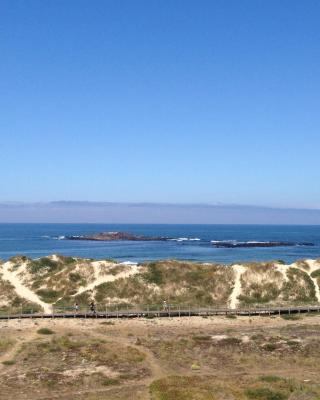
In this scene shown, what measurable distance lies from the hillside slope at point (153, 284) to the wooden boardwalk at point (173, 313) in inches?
197

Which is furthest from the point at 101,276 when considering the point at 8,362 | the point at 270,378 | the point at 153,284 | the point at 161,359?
the point at 270,378

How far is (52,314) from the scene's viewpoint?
71125mm

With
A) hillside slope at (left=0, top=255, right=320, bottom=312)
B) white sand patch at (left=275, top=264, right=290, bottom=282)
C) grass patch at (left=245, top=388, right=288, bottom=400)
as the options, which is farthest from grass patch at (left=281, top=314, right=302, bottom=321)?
grass patch at (left=245, top=388, right=288, bottom=400)

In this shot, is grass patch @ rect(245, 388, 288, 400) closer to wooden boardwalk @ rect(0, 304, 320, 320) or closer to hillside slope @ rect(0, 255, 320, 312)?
wooden boardwalk @ rect(0, 304, 320, 320)

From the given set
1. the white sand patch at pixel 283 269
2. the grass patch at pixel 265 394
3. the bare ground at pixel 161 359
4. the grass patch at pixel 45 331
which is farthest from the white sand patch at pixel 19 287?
the grass patch at pixel 265 394

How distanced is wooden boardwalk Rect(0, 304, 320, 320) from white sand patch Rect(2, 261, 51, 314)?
A: 186 inches

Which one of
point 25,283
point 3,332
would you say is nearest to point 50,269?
point 25,283

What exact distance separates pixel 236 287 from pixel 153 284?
14359 mm

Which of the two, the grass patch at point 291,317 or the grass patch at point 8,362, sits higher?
the grass patch at point 291,317

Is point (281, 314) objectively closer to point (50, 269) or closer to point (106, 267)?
point (106, 267)

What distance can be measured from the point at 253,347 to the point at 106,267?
41186 mm

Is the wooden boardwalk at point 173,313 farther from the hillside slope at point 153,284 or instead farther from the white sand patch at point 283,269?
the white sand patch at point 283,269

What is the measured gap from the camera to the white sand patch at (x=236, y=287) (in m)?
81.0

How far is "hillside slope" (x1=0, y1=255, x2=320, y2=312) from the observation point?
8150 cm
